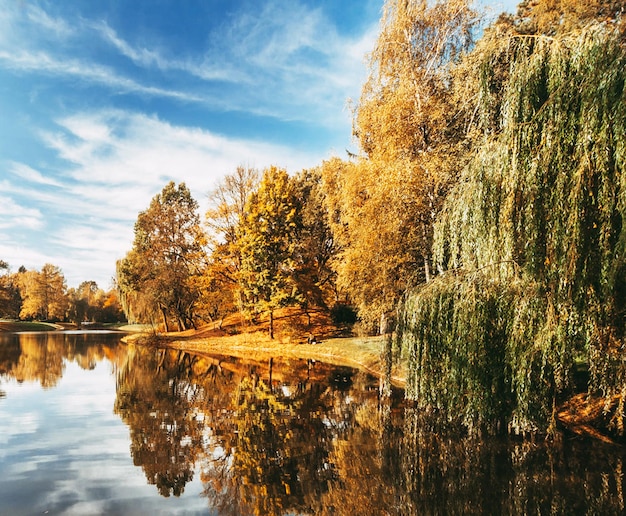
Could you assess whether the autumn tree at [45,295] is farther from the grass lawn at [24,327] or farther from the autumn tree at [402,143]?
the autumn tree at [402,143]

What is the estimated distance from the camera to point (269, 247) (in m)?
32.8

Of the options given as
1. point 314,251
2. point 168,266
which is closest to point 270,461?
point 314,251

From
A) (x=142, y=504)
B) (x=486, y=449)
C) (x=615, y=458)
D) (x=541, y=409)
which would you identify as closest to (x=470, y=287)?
(x=541, y=409)

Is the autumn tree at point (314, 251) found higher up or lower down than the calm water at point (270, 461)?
higher up

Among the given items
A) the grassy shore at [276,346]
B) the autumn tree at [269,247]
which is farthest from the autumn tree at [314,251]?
the grassy shore at [276,346]

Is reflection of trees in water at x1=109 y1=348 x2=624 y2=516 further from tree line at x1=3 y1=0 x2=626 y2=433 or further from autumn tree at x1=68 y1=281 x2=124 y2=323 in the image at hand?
autumn tree at x1=68 y1=281 x2=124 y2=323

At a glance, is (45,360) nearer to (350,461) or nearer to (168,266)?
(168,266)

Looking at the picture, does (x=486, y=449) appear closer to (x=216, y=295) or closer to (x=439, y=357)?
(x=439, y=357)

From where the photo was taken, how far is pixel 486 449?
952 cm

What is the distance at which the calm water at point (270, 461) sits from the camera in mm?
6906

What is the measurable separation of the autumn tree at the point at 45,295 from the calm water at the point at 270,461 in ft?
219

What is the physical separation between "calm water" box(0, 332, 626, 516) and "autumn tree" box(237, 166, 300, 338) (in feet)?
53.9

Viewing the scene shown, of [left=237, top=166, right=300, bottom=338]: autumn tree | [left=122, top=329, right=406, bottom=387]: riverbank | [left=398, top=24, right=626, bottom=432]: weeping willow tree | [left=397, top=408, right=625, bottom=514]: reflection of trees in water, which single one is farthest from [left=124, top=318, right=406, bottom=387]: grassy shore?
[left=398, top=24, right=626, bottom=432]: weeping willow tree

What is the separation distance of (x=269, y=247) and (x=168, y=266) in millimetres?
10987
